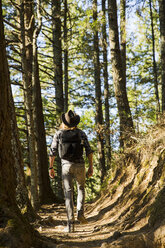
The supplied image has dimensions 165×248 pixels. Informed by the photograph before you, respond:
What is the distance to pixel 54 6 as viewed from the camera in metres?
12.8

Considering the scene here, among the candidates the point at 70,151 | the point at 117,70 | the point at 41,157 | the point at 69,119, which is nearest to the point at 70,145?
the point at 70,151

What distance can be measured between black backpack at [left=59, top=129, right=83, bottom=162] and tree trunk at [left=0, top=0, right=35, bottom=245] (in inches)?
87.9

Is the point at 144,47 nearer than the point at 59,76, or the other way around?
the point at 59,76

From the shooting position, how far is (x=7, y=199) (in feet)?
11.7

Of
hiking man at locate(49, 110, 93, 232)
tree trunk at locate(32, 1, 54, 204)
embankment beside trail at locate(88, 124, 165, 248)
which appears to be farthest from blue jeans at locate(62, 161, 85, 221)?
tree trunk at locate(32, 1, 54, 204)

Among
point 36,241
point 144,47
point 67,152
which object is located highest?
point 144,47

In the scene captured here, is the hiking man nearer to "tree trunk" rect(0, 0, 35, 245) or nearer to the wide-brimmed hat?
the wide-brimmed hat

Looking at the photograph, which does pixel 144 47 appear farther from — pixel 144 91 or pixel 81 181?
pixel 81 181

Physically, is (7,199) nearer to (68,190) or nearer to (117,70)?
(68,190)

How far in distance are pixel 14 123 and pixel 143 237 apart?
13.5ft

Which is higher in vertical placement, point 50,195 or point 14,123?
point 14,123

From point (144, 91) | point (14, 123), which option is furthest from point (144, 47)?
point (14, 123)

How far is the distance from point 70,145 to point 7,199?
268 cm

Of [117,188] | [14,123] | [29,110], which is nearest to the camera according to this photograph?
[14,123]
